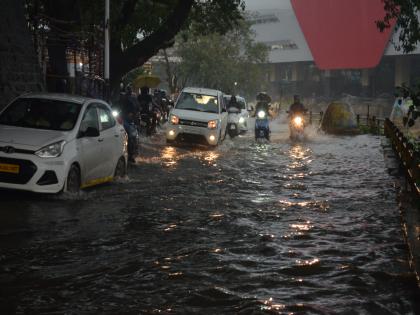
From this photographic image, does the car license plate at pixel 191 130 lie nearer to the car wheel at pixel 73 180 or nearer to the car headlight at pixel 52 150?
the car wheel at pixel 73 180

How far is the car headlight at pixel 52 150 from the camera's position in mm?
9625

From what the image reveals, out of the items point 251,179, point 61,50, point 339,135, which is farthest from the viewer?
point 339,135

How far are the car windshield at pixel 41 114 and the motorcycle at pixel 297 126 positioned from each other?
1472 cm

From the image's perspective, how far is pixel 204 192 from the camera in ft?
38.7

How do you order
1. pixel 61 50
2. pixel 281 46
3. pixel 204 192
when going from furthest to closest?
1. pixel 281 46
2. pixel 61 50
3. pixel 204 192

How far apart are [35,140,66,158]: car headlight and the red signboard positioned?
56.7 meters

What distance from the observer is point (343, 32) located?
6638 cm

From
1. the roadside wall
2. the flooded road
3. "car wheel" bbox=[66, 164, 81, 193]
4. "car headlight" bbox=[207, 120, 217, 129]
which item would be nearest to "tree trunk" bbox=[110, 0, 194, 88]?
"car headlight" bbox=[207, 120, 217, 129]

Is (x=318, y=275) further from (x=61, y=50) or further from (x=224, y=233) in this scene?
(x=61, y=50)

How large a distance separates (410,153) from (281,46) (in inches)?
2879

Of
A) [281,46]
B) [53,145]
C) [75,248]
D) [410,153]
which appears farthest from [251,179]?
[281,46]

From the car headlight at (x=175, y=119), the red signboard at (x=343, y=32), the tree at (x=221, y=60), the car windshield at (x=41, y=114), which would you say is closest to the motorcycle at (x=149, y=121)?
the car headlight at (x=175, y=119)

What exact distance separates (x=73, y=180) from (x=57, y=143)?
0.75m

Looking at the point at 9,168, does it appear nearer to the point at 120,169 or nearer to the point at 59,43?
the point at 120,169
